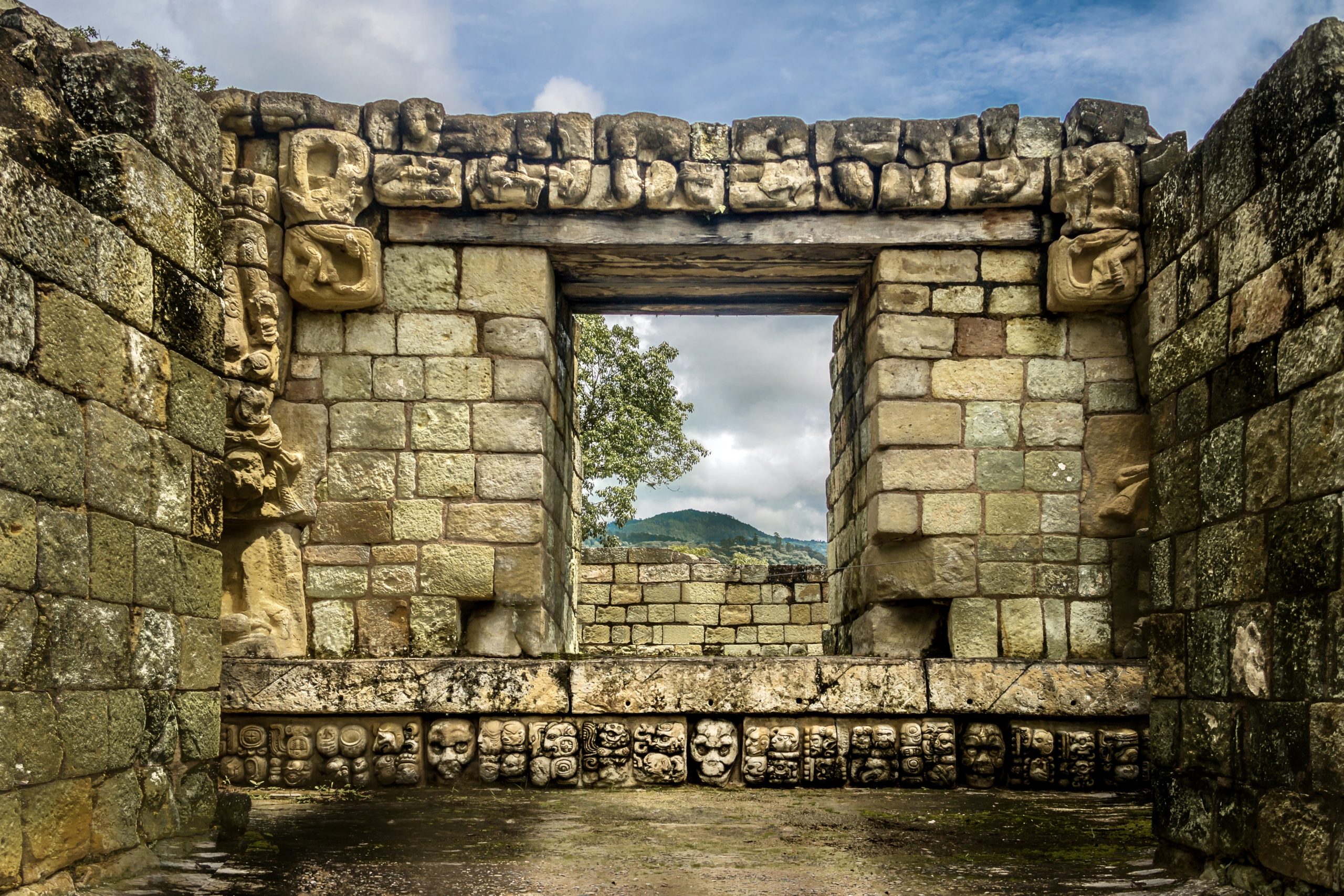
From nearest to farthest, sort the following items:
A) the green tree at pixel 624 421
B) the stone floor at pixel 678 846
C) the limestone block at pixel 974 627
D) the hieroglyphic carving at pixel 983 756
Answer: the stone floor at pixel 678 846 → the hieroglyphic carving at pixel 983 756 → the limestone block at pixel 974 627 → the green tree at pixel 624 421

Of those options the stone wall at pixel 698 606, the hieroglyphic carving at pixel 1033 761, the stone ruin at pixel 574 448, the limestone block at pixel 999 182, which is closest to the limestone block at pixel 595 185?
the stone ruin at pixel 574 448

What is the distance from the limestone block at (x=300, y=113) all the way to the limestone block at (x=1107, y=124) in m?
4.07

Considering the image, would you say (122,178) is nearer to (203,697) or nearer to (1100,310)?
(203,697)

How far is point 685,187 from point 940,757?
3.35 meters

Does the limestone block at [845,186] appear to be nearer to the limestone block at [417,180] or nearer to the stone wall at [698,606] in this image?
the limestone block at [417,180]

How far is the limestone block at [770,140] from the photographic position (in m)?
6.58

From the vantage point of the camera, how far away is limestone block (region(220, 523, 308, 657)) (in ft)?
20.2

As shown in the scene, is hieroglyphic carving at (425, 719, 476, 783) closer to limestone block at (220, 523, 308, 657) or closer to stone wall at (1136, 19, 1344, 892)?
limestone block at (220, 523, 308, 657)

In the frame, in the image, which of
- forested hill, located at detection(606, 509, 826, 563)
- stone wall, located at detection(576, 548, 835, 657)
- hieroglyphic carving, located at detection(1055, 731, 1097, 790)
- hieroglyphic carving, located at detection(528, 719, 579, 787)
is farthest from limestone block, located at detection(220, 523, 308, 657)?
forested hill, located at detection(606, 509, 826, 563)

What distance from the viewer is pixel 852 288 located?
7422mm

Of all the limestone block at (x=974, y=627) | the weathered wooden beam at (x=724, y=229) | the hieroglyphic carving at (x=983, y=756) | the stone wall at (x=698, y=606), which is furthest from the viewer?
the stone wall at (x=698, y=606)

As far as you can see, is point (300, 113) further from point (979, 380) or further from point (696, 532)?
point (696, 532)

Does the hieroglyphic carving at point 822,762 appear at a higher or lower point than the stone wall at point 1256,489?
lower

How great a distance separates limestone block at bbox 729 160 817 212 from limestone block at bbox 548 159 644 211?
0.55 metres
